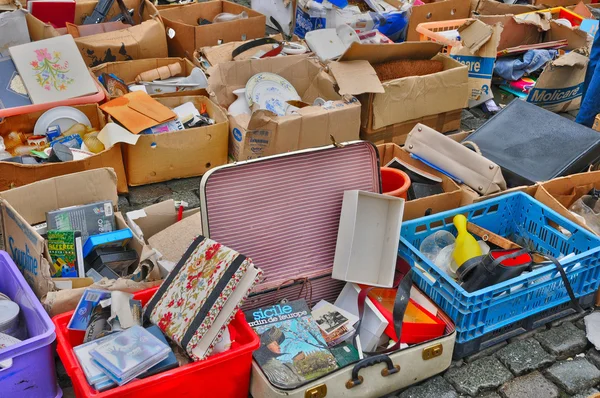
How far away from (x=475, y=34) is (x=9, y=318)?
378cm

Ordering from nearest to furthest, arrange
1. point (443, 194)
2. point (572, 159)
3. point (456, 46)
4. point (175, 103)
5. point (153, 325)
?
point (153, 325) < point (443, 194) < point (572, 159) < point (175, 103) < point (456, 46)

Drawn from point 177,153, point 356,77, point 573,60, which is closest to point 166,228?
point 177,153

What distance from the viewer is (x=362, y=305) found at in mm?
2842

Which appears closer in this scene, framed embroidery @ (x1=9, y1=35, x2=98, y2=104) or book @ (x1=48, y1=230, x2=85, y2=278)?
book @ (x1=48, y1=230, x2=85, y2=278)

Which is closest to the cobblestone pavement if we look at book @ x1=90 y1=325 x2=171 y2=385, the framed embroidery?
book @ x1=90 y1=325 x2=171 y2=385

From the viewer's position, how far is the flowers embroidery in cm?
409

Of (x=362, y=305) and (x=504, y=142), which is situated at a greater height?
(x=504, y=142)

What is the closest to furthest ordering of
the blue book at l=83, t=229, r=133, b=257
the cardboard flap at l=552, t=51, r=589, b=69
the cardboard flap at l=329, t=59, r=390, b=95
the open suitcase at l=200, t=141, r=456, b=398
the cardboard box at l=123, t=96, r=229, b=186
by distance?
the open suitcase at l=200, t=141, r=456, b=398
the blue book at l=83, t=229, r=133, b=257
the cardboard box at l=123, t=96, r=229, b=186
the cardboard flap at l=329, t=59, r=390, b=95
the cardboard flap at l=552, t=51, r=589, b=69

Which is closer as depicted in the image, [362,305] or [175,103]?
[362,305]

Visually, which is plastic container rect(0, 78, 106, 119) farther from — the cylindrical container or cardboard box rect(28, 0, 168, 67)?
the cylindrical container

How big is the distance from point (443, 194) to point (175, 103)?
6.28ft

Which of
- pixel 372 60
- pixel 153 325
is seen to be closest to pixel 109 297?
pixel 153 325

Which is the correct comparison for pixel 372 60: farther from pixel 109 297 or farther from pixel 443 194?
A: pixel 109 297

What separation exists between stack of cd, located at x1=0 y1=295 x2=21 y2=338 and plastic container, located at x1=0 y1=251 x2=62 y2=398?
4cm
